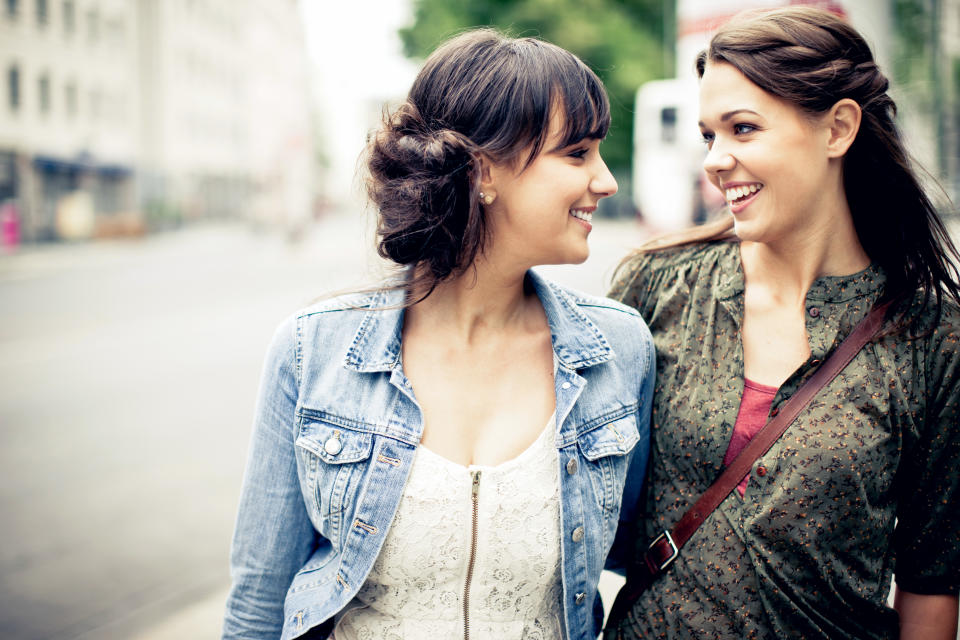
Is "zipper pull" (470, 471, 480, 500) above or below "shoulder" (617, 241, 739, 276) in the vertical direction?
below

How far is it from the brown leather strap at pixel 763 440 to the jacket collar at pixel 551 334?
0.42m

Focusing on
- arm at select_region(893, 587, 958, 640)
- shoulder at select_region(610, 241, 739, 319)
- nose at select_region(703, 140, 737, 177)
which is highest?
nose at select_region(703, 140, 737, 177)

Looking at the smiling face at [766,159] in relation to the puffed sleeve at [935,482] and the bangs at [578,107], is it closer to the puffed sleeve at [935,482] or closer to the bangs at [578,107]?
the bangs at [578,107]

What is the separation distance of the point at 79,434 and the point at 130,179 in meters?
30.8

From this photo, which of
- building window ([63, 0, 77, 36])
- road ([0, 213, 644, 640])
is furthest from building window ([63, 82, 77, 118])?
road ([0, 213, 644, 640])

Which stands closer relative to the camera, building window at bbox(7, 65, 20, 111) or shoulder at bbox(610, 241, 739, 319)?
shoulder at bbox(610, 241, 739, 319)

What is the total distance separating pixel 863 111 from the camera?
2.05 metres

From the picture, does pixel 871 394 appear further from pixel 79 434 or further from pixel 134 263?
pixel 134 263

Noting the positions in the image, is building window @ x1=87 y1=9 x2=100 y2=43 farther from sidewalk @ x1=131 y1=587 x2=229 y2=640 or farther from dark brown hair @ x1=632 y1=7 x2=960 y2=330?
dark brown hair @ x1=632 y1=7 x2=960 y2=330

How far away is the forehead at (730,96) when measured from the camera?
1.97 m

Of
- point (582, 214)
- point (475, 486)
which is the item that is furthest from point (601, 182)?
point (475, 486)

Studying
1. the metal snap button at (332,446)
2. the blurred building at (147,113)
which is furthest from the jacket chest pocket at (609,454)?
the blurred building at (147,113)

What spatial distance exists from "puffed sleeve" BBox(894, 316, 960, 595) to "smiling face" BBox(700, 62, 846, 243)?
0.44 metres

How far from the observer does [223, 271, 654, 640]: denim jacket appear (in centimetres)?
189
